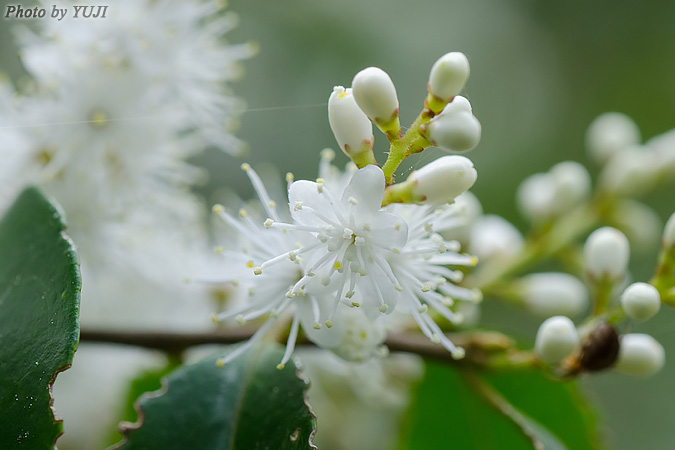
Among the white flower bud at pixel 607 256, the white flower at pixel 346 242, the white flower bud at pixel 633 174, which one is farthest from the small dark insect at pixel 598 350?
the white flower bud at pixel 633 174

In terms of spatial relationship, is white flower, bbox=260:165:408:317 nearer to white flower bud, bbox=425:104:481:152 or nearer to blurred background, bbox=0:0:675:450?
white flower bud, bbox=425:104:481:152

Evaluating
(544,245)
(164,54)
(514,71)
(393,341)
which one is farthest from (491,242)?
(514,71)

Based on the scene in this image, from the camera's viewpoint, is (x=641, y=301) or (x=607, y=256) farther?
(x=607, y=256)

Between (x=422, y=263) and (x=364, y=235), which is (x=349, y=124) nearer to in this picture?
(x=364, y=235)

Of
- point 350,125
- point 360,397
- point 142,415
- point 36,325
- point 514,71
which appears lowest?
point 360,397

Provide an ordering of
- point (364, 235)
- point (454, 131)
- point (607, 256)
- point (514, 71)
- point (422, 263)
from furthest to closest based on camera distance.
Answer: point (514, 71), point (607, 256), point (422, 263), point (364, 235), point (454, 131)

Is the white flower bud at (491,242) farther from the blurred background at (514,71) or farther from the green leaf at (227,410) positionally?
the blurred background at (514,71)

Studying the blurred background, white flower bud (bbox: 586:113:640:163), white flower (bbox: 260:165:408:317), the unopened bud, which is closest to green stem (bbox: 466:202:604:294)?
white flower bud (bbox: 586:113:640:163)
